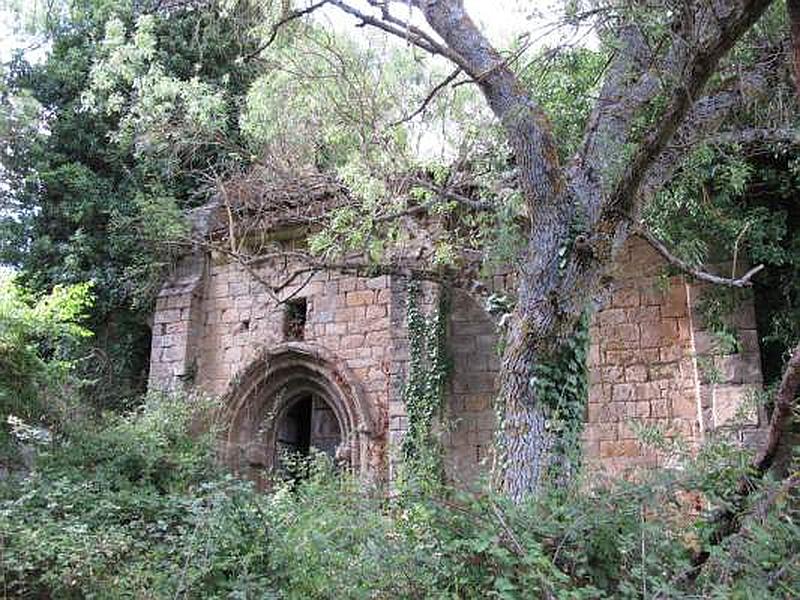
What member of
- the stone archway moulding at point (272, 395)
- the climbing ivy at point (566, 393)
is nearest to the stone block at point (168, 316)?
the stone archway moulding at point (272, 395)

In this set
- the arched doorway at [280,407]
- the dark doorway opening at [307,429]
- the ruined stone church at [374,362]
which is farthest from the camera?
the dark doorway opening at [307,429]

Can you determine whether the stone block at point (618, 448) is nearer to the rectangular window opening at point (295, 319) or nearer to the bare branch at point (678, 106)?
the bare branch at point (678, 106)

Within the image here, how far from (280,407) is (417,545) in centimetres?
665

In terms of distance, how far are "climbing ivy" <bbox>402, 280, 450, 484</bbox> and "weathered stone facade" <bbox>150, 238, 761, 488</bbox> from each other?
0.12 metres

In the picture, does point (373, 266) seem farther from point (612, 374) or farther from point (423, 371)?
point (612, 374)

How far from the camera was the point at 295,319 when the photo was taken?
10461 mm

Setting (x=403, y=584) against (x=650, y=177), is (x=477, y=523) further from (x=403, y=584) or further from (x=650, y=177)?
(x=650, y=177)

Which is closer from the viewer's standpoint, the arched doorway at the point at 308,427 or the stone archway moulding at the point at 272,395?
the stone archway moulding at the point at 272,395

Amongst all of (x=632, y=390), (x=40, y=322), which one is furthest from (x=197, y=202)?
(x=632, y=390)

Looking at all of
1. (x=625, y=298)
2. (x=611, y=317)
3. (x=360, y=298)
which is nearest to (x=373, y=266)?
(x=360, y=298)

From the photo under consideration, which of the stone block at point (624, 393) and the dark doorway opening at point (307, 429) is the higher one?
the stone block at point (624, 393)

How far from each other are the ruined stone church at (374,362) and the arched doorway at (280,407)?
17 mm

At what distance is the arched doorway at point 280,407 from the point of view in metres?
9.88

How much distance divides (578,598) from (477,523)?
2.22 feet
